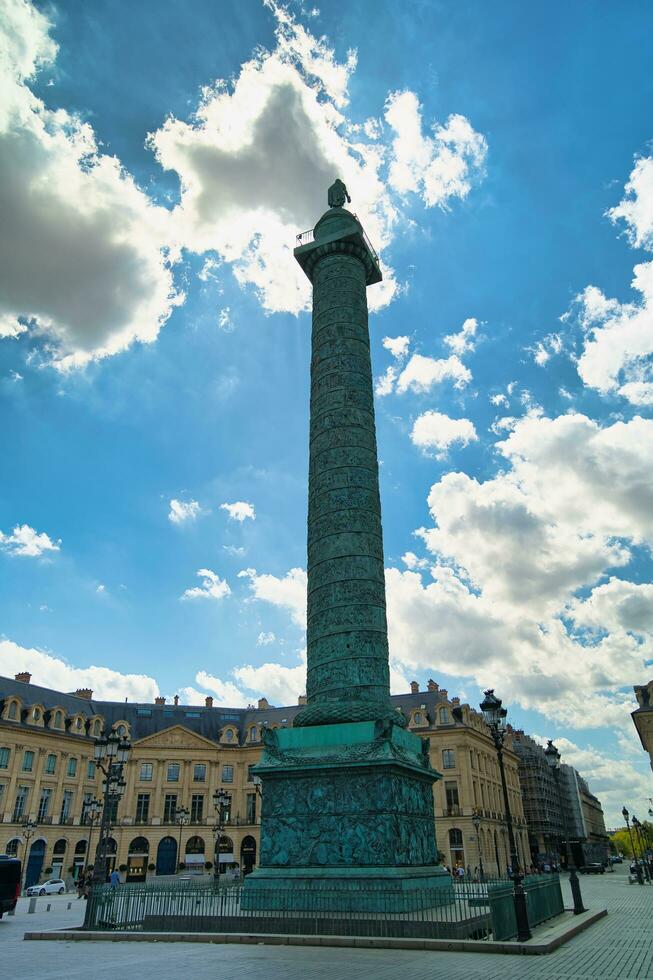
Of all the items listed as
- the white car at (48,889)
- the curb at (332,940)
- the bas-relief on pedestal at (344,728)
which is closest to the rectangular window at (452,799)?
the white car at (48,889)

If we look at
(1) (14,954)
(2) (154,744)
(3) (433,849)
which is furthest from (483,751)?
(1) (14,954)

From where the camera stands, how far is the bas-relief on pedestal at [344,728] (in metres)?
14.4

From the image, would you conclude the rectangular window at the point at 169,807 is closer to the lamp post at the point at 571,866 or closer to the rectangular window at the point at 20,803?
the rectangular window at the point at 20,803

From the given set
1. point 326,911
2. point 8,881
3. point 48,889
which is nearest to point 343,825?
point 326,911

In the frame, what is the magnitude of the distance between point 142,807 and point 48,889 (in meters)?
13.9

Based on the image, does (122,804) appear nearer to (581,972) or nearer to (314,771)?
(314,771)

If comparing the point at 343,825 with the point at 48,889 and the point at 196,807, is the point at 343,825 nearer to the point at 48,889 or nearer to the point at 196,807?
the point at 48,889

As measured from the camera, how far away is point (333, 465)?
1895 cm

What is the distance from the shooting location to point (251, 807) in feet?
165

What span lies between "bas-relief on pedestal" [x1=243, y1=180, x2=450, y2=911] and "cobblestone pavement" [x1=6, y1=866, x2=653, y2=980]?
3173 millimetres

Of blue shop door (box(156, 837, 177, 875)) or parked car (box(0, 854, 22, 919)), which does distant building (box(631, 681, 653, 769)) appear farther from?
parked car (box(0, 854, 22, 919))

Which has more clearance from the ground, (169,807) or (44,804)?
(169,807)

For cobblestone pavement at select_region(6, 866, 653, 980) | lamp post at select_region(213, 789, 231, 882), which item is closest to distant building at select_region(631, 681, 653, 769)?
lamp post at select_region(213, 789, 231, 882)

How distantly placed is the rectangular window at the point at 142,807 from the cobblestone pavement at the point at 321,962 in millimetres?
37546
